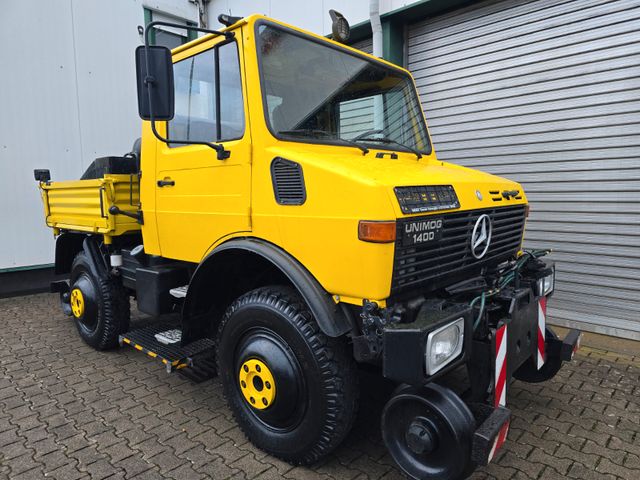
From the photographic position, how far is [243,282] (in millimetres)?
3059

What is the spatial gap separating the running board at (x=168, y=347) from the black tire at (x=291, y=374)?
1.79ft

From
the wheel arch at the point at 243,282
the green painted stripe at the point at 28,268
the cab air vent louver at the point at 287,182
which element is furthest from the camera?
the green painted stripe at the point at 28,268

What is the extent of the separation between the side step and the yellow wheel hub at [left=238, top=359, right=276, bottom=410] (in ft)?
2.11

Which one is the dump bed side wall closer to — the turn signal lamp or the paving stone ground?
the paving stone ground

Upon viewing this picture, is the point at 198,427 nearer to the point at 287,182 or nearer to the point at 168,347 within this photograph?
the point at 168,347

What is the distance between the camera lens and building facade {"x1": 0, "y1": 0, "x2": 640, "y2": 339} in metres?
4.43

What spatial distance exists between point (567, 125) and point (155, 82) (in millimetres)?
4220

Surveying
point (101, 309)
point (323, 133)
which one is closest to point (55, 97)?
point (101, 309)

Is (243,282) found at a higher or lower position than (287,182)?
lower

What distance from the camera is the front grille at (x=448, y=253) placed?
2.12 metres

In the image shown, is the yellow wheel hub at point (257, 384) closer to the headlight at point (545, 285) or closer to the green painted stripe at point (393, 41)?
the headlight at point (545, 285)

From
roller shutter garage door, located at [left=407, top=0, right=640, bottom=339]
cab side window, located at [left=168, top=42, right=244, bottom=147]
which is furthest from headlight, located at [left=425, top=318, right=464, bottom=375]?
roller shutter garage door, located at [left=407, top=0, right=640, bottom=339]

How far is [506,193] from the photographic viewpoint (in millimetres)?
2953

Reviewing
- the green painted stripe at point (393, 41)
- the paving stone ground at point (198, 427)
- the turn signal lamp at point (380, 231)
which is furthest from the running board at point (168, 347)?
the green painted stripe at point (393, 41)
